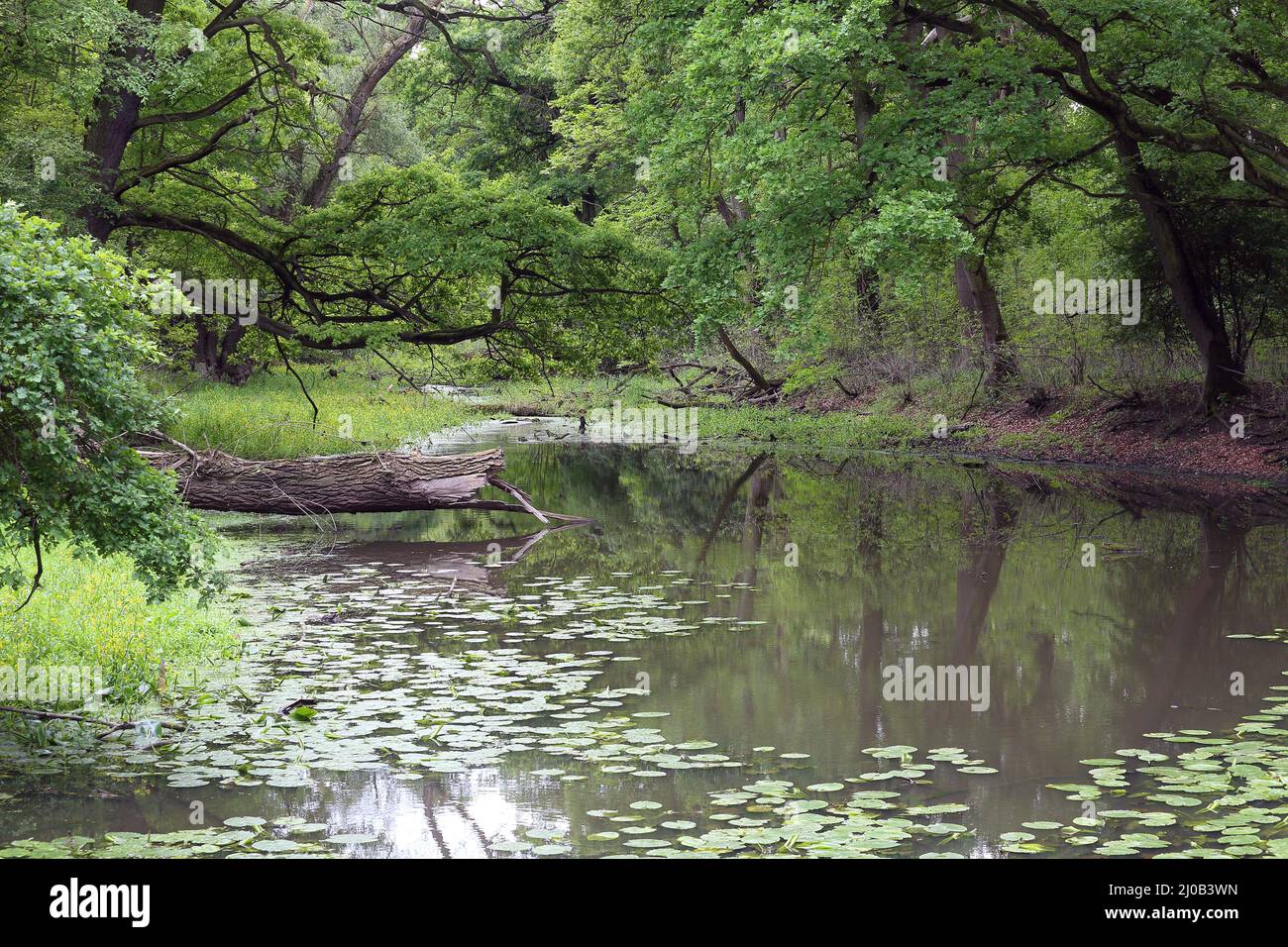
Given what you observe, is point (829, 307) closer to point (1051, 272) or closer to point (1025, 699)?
point (1051, 272)

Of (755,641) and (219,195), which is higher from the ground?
(219,195)

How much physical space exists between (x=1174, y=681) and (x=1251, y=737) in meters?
1.49

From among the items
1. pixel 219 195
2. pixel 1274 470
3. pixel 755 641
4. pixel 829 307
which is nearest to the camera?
pixel 755 641

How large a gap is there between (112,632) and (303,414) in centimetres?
1649

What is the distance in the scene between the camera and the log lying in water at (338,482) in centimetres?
1473

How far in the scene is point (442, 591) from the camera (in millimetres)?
11195

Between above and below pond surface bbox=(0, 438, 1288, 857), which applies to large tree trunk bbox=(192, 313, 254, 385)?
above

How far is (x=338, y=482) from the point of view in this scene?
15164 millimetres

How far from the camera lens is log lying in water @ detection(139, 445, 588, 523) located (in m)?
14.7

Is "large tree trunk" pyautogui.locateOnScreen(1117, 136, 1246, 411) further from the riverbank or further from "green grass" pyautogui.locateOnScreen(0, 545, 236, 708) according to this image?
"green grass" pyautogui.locateOnScreen(0, 545, 236, 708)

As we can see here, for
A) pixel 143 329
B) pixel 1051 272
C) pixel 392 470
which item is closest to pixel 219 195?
pixel 392 470

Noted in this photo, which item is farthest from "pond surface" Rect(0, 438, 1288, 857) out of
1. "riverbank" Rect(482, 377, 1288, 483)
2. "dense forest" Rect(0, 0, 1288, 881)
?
"riverbank" Rect(482, 377, 1288, 483)

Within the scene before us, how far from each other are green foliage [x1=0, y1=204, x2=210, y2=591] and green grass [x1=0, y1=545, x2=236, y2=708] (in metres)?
0.72

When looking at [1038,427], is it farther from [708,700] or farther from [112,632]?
[112,632]
